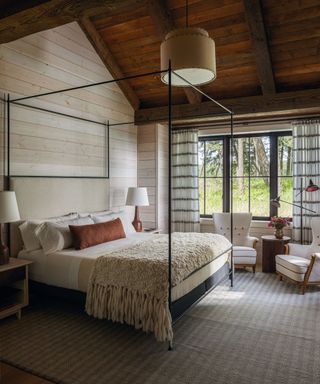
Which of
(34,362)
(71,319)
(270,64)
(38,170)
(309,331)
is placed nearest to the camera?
(34,362)

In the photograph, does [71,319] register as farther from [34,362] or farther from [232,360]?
[232,360]

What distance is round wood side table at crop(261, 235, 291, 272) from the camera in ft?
16.2

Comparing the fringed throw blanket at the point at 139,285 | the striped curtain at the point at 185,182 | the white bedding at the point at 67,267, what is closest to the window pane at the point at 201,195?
the striped curtain at the point at 185,182

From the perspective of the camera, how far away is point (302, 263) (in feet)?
13.6

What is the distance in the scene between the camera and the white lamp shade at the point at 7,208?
315cm

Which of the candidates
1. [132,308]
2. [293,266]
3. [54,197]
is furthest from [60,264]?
[293,266]

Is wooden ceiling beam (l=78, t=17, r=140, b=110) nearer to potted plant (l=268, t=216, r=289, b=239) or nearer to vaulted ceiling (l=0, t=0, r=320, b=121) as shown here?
vaulted ceiling (l=0, t=0, r=320, b=121)

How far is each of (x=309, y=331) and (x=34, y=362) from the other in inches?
92.7

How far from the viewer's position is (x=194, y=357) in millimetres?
2613

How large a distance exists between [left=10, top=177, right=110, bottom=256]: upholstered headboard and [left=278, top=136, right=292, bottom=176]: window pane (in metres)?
2.91

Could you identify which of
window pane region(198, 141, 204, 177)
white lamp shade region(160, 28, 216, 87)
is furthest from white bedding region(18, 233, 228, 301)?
window pane region(198, 141, 204, 177)

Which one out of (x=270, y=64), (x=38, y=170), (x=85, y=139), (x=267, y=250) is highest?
(x=270, y=64)

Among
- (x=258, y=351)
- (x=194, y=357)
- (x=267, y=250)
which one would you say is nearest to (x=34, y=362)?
(x=194, y=357)

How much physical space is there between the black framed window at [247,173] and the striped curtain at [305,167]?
0.34m
